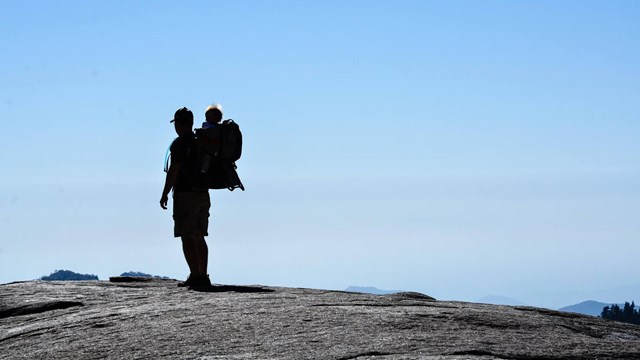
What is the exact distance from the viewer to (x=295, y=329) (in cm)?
1204

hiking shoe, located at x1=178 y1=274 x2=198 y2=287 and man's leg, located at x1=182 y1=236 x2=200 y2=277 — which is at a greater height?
man's leg, located at x1=182 y1=236 x2=200 y2=277

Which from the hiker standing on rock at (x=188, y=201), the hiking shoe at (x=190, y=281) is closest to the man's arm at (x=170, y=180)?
the hiker standing on rock at (x=188, y=201)

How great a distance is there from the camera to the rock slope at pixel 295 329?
10938mm

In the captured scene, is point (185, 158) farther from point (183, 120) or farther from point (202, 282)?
point (202, 282)

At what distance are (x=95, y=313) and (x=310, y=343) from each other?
5181 mm

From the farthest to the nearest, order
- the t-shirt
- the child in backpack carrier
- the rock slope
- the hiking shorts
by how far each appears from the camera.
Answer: the hiking shorts, the t-shirt, the child in backpack carrier, the rock slope

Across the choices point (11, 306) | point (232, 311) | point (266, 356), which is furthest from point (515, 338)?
point (11, 306)

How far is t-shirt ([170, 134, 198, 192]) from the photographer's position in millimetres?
17859

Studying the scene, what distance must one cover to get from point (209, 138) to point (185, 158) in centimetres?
62

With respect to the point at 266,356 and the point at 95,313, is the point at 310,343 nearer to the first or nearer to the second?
the point at 266,356

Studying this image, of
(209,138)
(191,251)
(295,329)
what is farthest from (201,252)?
(295,329)

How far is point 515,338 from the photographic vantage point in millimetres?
11805

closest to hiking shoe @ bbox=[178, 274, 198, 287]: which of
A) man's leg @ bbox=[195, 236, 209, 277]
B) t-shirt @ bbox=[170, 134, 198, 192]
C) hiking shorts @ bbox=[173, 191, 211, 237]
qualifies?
man's leg @ bbox=[195, 236, 209, 277]

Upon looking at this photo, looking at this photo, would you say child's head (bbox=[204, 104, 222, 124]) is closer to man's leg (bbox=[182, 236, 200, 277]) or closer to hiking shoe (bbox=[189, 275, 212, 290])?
man's leg (bbox=[182, 236, 200, 277])
